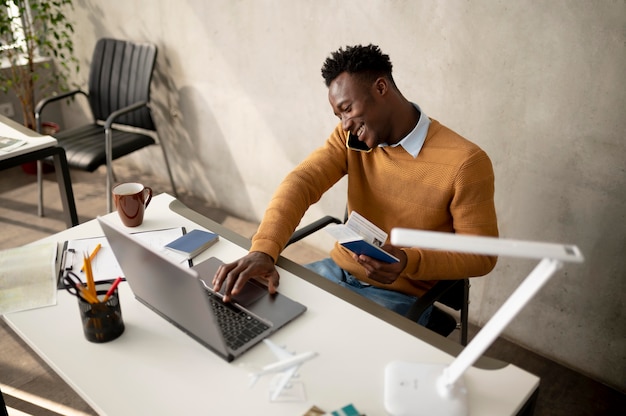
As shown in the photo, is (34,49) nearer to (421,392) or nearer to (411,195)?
(411,195)

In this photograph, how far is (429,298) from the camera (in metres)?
1.51

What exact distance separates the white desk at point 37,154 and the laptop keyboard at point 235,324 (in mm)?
1351

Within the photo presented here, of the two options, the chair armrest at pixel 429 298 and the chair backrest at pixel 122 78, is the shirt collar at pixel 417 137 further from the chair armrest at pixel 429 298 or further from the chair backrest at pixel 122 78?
the chair backrest at pixel 122 78

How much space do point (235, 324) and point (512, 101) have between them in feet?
4.42

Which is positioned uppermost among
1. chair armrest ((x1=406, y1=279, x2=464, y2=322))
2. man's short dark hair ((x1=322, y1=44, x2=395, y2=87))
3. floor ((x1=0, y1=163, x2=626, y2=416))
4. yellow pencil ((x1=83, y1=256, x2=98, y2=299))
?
man's short dark hair ((x1=322, y1=44, x2=395, y2=87))

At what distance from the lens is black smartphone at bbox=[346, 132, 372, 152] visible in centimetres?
175

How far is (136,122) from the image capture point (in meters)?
3.42

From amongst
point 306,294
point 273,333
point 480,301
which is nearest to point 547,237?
point 480,301

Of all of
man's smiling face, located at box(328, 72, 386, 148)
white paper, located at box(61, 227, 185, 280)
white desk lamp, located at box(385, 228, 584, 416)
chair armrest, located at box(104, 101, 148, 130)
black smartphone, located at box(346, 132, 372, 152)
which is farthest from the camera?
chair armrest, located at box(104, 101, 148, 130)

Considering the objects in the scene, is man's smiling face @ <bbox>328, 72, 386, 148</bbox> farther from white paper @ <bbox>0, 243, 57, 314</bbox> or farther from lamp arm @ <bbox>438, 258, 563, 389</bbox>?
white paper @ <bbox>0, 243, 57, 314</bbox>

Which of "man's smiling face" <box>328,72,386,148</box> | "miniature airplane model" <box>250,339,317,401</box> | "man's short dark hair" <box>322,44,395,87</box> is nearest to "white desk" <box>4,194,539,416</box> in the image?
"miniature airplane model" <box>250,339,317,401</box>

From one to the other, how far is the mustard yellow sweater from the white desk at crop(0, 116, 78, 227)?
1.16 meters

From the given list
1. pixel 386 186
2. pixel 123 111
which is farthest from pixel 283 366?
pixel 123 111

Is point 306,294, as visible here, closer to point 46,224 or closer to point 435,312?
point 435,312
